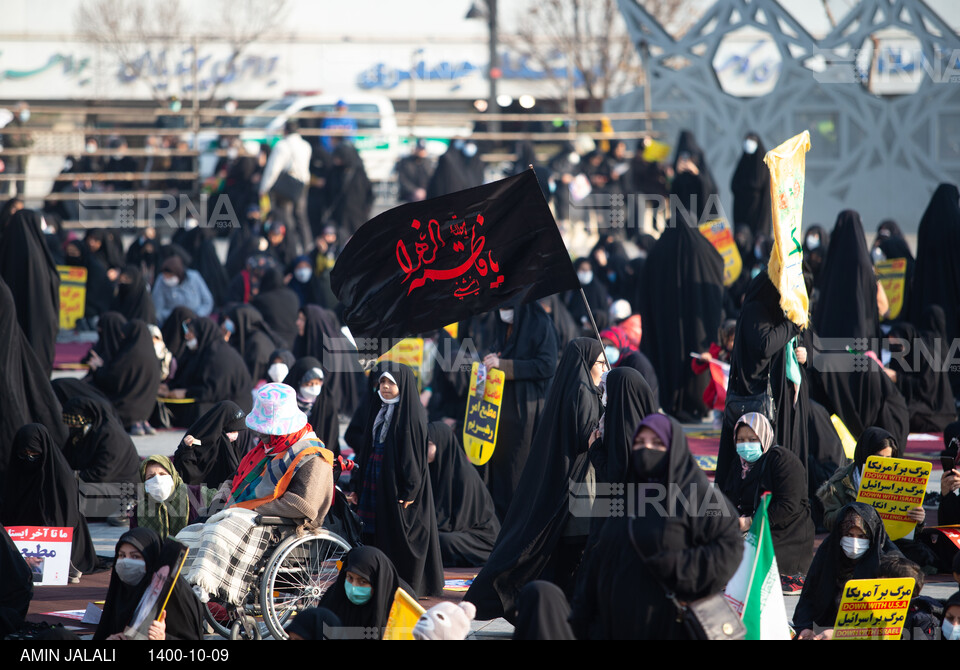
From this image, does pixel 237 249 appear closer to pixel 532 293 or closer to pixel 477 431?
pixel 477 431

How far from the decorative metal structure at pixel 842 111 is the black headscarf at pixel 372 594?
552 inches

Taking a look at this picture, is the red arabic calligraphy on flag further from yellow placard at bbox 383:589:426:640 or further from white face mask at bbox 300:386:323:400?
white face mask at bbox 300:386:323:400

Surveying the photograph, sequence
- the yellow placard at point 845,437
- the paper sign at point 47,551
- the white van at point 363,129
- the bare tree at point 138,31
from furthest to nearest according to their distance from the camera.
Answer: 1. the bare tree at point 138,31
2. the white van at point 363,129
3. the yellow placard at point 845,437
4. the paper sign at point 47,551

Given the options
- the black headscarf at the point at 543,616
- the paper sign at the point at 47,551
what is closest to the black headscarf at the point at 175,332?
the paper sign at the point at 47,551

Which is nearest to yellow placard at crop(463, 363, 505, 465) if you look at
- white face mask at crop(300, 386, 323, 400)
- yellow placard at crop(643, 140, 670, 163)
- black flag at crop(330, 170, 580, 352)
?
white face mask at crop(300, 386, 323, 400)

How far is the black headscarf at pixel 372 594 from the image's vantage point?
4.73 metres

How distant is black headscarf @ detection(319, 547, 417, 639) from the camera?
4734 mm

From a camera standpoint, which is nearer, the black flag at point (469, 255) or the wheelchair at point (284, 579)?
the wheelchair at point (284, 579)

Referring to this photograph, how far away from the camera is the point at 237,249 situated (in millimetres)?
14312

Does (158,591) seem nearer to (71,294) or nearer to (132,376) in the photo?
(132,376)

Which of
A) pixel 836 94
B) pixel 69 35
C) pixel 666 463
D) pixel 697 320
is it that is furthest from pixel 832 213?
pixel 69 35

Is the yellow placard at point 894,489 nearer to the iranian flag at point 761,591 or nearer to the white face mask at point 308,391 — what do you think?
the iranian flag at point 761,591

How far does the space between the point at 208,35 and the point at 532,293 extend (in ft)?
91.1

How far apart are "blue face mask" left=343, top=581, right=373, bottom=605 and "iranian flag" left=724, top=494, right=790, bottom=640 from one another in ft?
4.46
